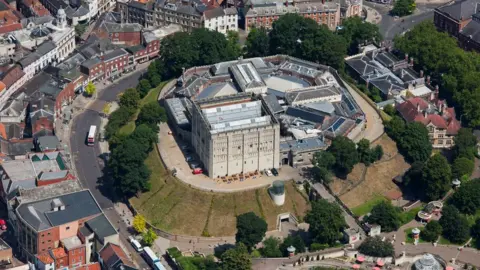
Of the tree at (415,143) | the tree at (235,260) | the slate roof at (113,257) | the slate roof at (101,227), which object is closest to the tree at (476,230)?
the tree at (415,143)

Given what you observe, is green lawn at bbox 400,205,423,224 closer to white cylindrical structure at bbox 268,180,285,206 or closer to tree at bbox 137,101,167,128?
white cylindrical structure at bbox 268,180,285,206

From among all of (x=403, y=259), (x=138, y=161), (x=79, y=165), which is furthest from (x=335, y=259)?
(x=79, y=165)

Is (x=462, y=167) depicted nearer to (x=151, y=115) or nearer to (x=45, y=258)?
(x=151, y=115)

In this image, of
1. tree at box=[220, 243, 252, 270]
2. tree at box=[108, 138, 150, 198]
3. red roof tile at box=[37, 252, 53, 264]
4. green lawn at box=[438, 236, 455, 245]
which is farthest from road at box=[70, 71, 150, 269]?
green lawn at box=[438, 236, 455, 245]

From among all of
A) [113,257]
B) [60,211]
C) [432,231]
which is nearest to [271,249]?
[113,257]

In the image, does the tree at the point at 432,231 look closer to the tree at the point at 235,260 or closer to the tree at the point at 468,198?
the tree at the point at 468,198

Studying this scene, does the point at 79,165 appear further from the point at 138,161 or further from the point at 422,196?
the point at 422,196
